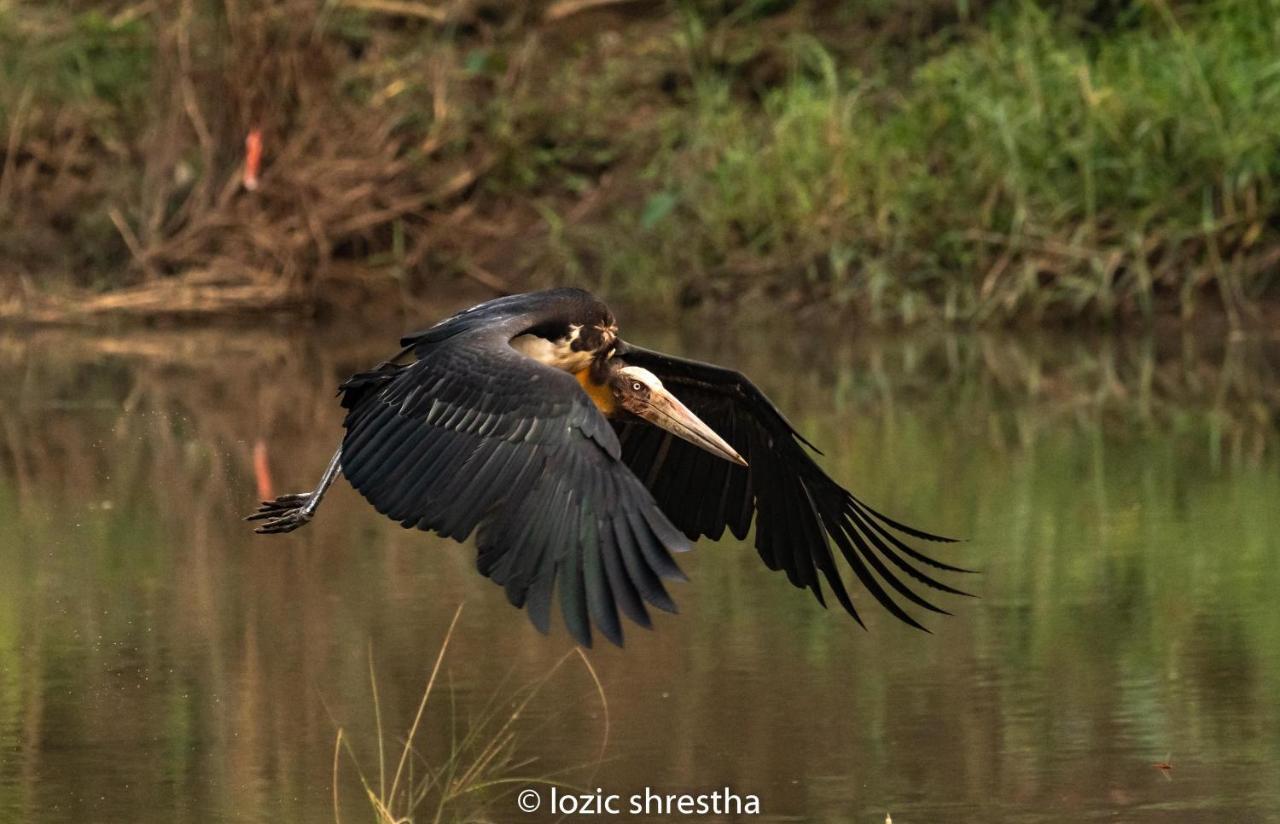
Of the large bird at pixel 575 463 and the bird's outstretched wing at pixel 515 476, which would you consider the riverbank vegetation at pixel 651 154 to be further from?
the bird's outstretched wing at pixel 515 476

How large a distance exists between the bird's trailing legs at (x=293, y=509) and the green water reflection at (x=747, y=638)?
38 centimetres

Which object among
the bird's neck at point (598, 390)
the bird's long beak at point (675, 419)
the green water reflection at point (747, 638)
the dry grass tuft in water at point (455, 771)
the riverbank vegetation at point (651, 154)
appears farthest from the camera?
the riverbank vegetation at point (651, 154)

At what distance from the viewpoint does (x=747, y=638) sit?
19.7 ft

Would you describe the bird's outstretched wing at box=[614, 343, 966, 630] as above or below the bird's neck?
below

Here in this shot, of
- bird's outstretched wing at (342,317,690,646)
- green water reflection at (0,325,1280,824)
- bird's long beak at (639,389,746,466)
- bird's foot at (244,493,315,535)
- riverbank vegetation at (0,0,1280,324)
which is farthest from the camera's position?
riverbank vegetation at (0,0,1280,324)

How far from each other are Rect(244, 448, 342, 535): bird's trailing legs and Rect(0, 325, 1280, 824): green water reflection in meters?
0.38

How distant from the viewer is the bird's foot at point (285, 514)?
5.39 m

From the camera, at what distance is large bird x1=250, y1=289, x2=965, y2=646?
4016 millimetres

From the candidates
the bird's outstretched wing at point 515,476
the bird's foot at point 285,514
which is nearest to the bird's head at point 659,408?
the bird's outstretched wing at point 515,476

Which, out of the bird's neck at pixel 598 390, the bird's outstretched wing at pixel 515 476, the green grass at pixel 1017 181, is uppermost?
the green grass at pixel 1017 181

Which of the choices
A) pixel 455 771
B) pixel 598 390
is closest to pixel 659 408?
pixel 598 390

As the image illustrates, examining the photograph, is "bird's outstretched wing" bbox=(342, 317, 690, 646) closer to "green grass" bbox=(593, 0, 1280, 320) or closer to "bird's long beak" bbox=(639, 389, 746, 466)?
"bird's long beak" bbox=(639, 389, 746, 466)

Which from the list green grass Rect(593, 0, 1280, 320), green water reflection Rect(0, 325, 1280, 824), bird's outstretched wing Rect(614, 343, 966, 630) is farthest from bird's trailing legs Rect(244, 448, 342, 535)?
green grass Rect(593, 0, 1280, 320)

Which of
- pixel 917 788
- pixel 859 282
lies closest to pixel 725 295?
pixel 859 282
